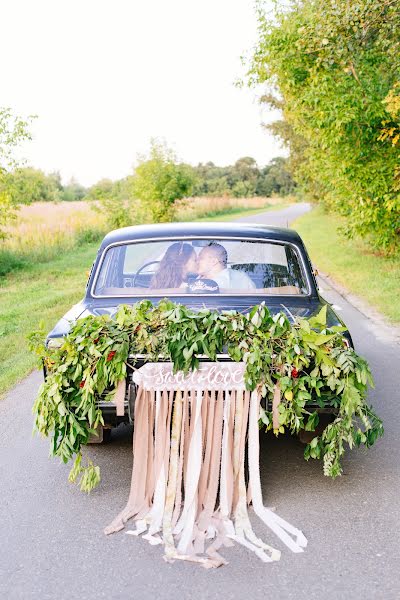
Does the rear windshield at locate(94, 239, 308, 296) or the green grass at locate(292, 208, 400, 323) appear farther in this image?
the green grass at locate(292, 208, 400, 323)

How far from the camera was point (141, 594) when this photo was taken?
3.14 metres

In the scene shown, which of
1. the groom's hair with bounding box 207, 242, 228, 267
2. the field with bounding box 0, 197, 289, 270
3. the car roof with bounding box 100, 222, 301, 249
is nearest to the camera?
the groom's hair with bounding box 207, 242, 228, 267

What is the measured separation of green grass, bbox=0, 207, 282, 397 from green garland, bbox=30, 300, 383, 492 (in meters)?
0.63

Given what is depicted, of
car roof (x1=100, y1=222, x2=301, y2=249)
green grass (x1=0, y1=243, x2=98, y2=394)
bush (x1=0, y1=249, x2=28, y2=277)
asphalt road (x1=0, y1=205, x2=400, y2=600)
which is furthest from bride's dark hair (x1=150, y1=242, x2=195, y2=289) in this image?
bush (x1=0, y1=249, x2=28, y2=277)

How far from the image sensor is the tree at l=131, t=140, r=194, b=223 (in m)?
30.6

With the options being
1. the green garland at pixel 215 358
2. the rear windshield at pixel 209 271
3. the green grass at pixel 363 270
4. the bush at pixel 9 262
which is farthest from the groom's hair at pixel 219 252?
the bush at pixel 9 262

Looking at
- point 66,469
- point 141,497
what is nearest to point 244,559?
point 141,497

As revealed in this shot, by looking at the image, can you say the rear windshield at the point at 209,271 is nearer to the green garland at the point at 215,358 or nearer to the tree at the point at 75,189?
the green garland at the point at 215,358

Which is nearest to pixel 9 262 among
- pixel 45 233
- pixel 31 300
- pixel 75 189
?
pixel 45 233

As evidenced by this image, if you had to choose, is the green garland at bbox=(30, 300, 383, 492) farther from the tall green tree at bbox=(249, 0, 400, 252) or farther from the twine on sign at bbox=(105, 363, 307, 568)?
the tall green tree at bbox=(249, 0, 400, 252)

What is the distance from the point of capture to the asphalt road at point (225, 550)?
10.4 ft

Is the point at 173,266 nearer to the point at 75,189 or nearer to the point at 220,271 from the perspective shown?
the point at 220,271

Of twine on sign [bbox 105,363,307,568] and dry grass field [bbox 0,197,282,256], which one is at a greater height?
twine on sign [bbox 105,363,307,568]

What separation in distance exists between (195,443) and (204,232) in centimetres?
207
